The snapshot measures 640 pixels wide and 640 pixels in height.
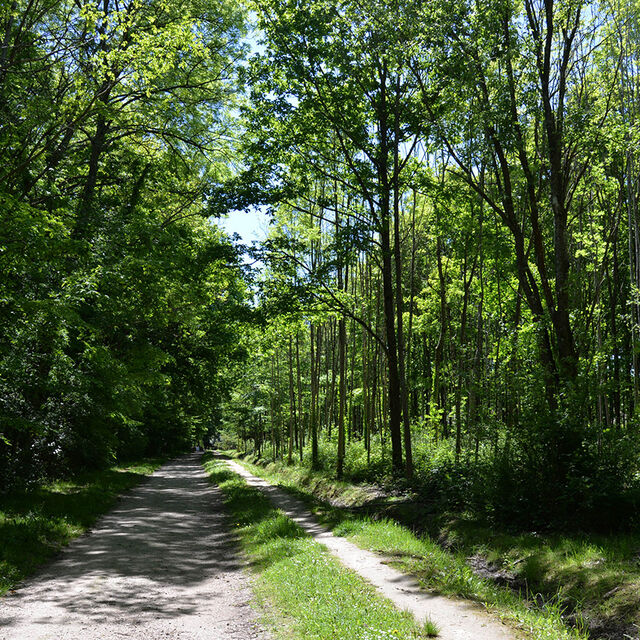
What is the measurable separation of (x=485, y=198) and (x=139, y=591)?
918cm

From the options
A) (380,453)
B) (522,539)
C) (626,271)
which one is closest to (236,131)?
(380,453)

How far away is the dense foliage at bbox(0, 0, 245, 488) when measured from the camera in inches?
324

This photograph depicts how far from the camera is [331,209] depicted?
14.3 metres

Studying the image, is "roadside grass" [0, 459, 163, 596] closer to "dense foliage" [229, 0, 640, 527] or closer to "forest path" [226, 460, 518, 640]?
"forest path" [226, 460, 518, 640]

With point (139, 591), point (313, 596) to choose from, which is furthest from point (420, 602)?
point (139, 591)

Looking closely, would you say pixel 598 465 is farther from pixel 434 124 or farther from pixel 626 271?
pixel 626 271

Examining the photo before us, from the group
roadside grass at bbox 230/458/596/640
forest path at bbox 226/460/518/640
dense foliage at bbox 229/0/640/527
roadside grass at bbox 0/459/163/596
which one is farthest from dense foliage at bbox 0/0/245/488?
roadside grass at bbox 230/458/596/640

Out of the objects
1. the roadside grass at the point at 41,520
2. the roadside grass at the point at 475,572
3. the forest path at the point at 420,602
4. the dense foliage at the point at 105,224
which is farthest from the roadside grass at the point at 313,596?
the dense foliage at the point at 105,224

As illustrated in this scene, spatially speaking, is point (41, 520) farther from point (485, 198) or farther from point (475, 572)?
point (485, 198)

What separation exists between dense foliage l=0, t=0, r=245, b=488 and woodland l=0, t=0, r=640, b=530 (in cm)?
8

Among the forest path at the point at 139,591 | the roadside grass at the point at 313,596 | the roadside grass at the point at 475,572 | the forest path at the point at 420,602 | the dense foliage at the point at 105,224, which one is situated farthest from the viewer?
the dense foliage at the point at 105,224

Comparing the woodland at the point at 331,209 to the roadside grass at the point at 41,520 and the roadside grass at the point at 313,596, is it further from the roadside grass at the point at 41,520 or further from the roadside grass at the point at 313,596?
the roadside grass at the point at 313,596

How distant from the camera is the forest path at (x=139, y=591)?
198 inches

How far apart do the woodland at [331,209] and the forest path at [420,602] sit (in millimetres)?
2555
